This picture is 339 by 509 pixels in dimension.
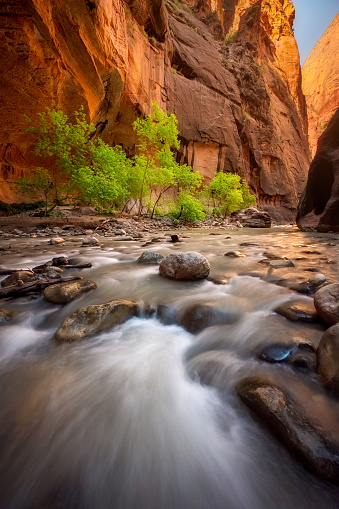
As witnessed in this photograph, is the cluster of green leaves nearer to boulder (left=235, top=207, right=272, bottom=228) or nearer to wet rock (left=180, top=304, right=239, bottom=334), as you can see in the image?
boulder (left=235, top=207, right=272, bottom=228)

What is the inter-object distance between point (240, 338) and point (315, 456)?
697 mm

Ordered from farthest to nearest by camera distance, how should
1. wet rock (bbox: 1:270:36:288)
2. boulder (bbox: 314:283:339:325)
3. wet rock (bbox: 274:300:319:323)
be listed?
wet rock (bbox: 1:270:36:288), wet rock (bbox: 274:300:319:323), boulder (bbox: 314:283:339:325)

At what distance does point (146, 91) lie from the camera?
15.1 metres

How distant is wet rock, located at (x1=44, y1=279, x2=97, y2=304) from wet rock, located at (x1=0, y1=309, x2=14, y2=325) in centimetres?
28

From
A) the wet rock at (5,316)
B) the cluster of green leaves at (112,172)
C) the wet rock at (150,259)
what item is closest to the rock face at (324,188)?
the cluster of green leaves at (112,172)

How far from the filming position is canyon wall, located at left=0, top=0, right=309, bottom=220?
22.8ft

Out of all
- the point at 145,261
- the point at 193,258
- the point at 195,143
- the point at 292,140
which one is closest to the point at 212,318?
the point at 193,258

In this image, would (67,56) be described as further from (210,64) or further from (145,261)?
(210,64)

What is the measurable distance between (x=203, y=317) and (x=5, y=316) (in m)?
1.45

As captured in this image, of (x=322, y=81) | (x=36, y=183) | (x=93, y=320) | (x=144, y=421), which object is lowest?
(x=144, y=421)

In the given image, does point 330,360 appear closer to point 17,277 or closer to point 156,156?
point 17,277

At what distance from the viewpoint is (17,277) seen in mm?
2238

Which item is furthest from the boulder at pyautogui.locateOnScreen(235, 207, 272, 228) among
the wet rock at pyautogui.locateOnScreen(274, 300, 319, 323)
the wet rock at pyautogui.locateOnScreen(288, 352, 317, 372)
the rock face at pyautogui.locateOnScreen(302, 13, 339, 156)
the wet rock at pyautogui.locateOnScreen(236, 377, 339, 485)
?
the rock face at pyautogui.locateOnScreen(302, 13, 339, 156)

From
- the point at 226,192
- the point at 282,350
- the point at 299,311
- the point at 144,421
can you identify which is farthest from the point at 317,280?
the point at 226,192
